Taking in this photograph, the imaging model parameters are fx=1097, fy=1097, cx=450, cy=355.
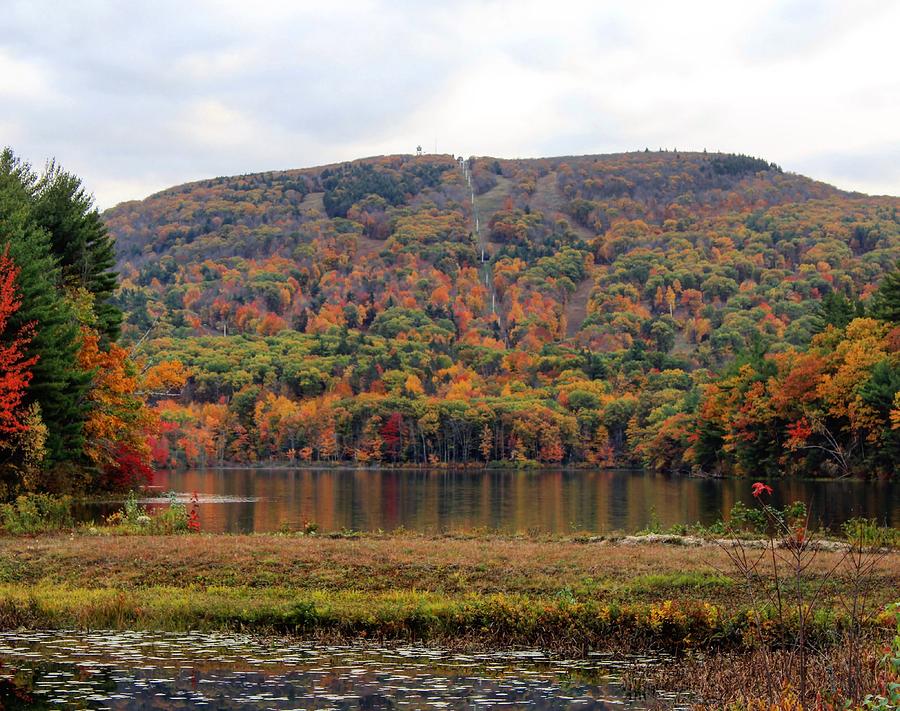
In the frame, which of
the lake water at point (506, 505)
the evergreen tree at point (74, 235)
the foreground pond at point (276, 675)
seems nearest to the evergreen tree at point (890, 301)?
the lake water at point (506, 505)

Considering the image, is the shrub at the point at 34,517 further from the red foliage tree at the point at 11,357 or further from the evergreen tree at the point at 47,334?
the evergreen tree at the point at 47,334

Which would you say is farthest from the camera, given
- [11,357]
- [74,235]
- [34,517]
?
[74,235]

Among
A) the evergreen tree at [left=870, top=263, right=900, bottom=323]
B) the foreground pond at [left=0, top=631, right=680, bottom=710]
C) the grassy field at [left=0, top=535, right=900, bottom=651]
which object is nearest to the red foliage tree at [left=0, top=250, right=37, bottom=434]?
the grassy field at [left=0, top=535, right=900, bottom=651]

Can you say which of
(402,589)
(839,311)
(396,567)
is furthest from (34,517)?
(839,311)

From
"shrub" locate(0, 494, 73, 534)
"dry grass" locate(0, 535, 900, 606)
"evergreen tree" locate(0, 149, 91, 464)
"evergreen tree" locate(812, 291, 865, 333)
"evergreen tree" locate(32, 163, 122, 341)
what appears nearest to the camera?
"dry grass" locate(0, 535, 900, 606)

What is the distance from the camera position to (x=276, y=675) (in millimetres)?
18562

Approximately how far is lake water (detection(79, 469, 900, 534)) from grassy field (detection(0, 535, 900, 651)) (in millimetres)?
12238

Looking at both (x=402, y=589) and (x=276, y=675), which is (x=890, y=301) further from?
(x=276, y=675)

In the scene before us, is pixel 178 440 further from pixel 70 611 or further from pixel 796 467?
pixel 70 611

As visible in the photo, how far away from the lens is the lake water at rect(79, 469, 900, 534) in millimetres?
51312

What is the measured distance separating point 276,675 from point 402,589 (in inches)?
295

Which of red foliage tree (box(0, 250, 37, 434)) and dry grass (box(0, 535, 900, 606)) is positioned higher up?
red foliage tree (box(0, 250, 37, 434))

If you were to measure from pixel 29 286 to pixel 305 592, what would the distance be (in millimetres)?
29053

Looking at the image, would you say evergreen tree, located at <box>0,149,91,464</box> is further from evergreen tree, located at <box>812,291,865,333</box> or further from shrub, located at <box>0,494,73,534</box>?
evergreen tree, located at <box>812,291,865,333</box>
